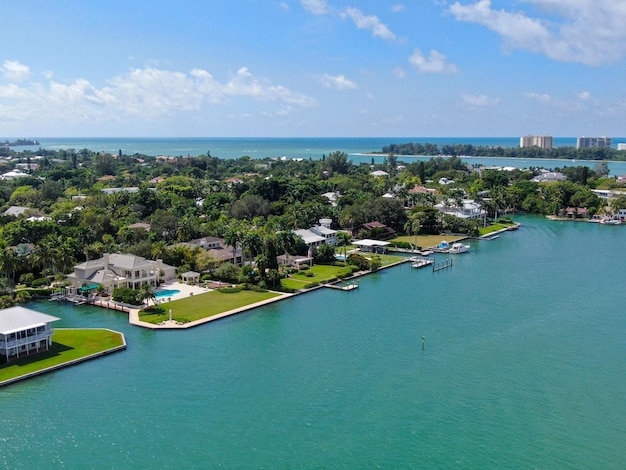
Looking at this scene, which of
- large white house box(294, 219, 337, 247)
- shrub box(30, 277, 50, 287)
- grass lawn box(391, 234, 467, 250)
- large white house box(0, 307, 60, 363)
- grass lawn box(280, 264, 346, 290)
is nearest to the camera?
large white house box(0, 307, 60, 363)

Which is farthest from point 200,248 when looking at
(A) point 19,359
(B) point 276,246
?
(A) point 19,359

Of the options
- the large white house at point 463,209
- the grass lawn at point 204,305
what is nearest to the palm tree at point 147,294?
the grass lawn at point 204,305

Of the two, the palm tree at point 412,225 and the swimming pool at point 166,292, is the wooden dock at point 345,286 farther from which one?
the palm tree at point 412,225

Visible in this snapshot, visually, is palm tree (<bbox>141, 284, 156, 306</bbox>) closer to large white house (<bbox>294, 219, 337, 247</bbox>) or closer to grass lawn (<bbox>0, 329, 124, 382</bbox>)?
grass lawn (<bbox>0, 329, 124, 382</bbox>)

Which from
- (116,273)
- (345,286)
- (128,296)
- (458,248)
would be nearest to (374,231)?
(458,248)

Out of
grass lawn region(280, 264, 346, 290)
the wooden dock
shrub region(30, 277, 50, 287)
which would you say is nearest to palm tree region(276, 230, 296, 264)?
grass lawn region(280, 264, 346, 290)

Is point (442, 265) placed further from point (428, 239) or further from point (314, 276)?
Answer: point (314, 276)
